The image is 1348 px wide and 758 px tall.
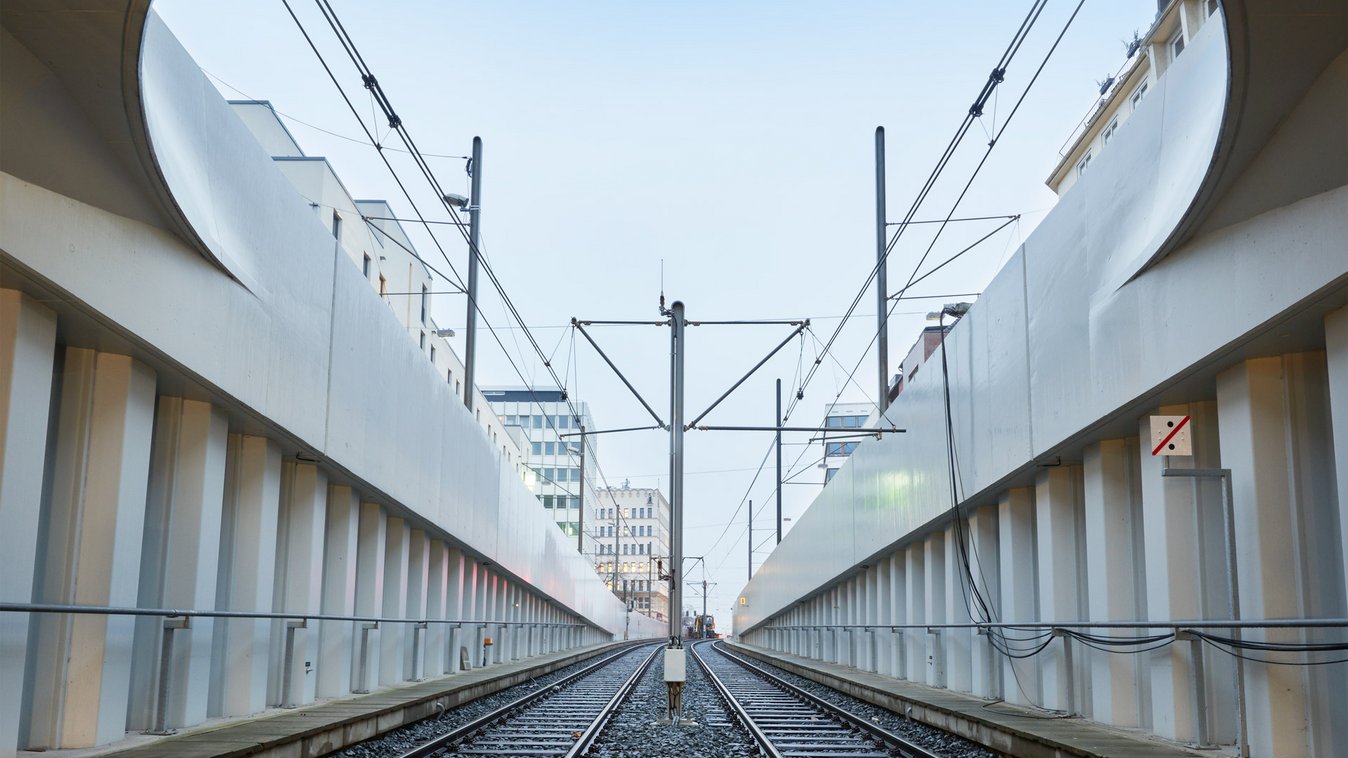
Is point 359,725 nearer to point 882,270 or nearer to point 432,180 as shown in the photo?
point 432,180

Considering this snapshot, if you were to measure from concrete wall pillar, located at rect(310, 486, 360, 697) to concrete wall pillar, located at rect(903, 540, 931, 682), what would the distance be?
9908 millimetres

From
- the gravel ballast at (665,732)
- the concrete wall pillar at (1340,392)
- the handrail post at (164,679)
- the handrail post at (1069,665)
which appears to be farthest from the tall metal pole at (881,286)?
the handrail post at (164,679)

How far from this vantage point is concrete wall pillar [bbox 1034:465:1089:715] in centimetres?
1358

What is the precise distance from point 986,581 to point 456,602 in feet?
41.7

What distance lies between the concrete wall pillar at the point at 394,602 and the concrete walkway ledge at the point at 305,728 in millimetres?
434

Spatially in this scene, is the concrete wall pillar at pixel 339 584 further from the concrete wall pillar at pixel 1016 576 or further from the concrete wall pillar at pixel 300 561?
the concrete wall pillar at pixel 1016 576

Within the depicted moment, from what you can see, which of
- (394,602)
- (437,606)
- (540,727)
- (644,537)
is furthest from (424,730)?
(644,537)

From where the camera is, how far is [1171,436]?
9625 mm

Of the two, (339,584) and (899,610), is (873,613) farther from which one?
(339,584)

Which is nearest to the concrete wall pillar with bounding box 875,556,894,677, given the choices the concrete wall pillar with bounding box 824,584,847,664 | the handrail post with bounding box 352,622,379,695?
the concrete wall pillar with bounding box 824,584,847,664

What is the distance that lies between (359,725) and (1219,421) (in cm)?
889

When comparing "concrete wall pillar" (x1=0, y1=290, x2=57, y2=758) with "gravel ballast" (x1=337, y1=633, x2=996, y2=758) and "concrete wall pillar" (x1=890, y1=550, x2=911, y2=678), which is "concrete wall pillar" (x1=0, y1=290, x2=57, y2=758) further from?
"concrete wall pillar" (x1=890, y1=550, x2=911, y2=678)

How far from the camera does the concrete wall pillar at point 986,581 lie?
16.1 meters


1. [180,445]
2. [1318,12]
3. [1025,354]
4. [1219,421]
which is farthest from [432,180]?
[1318,12]
